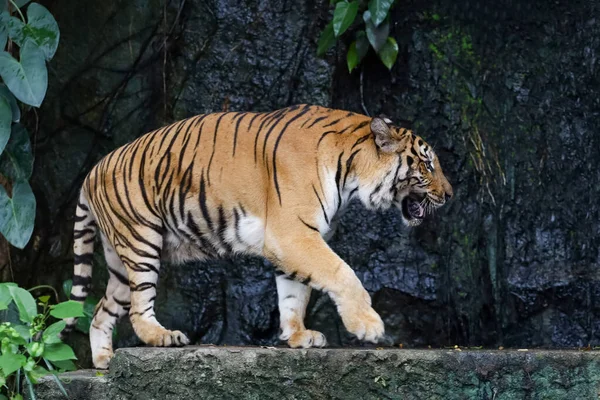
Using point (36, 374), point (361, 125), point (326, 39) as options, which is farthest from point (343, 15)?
point (36, 374)

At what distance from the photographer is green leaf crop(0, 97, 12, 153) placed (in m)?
5.50

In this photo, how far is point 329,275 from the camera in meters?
4.68

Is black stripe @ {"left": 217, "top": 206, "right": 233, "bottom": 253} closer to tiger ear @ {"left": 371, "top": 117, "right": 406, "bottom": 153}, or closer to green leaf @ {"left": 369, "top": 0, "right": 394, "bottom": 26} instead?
tiger ear @ {"left": 371, "top": 117, "right": 406, "bottom": 153}

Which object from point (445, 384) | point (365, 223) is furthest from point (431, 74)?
point (445, 384)

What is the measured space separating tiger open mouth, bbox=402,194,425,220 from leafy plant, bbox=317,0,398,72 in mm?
1585

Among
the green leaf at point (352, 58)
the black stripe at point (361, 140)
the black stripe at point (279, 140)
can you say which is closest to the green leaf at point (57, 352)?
the black stripe at point (279, 140)

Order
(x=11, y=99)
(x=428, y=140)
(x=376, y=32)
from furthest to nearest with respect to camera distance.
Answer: (x=428, y=140)
(x=376, y=32)
(x=11, y=99)

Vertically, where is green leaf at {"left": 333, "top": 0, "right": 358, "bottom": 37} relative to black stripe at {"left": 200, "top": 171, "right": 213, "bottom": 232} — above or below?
above

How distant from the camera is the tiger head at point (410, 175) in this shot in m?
5.21

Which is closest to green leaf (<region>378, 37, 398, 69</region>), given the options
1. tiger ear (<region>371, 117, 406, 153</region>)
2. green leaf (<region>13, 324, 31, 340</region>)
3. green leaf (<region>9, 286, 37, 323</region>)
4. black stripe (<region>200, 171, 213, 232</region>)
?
tiger ear (<region>371, 117, 406, 153</region>)

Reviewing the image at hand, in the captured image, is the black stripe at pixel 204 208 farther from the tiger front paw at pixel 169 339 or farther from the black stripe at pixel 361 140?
the black stripe at pixel 361 140

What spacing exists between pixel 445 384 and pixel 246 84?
3.51m

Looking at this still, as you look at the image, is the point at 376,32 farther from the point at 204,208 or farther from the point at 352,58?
the point at 204,208

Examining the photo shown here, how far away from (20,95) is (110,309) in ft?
4.63
